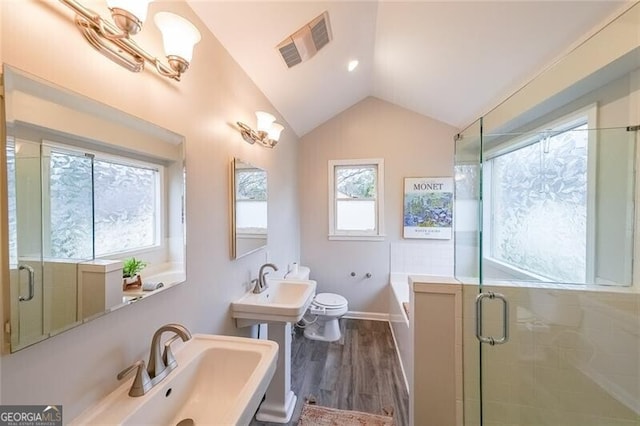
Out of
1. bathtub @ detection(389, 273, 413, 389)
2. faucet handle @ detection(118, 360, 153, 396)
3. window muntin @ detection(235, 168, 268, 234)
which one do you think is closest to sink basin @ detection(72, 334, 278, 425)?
faucet handle @ detection(118, 360, 153, 396)

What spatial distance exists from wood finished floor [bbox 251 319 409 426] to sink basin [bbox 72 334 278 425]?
0.92m

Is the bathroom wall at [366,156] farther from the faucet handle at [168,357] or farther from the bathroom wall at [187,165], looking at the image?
the faucet handle at [168,357]

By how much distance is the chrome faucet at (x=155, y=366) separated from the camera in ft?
2.77

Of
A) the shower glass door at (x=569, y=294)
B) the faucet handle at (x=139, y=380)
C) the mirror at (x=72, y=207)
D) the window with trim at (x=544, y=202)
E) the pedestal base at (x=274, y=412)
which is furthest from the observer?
the pedestal base at (x=274, y=412)

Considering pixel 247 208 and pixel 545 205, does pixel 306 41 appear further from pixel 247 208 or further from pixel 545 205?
pixel 545 205

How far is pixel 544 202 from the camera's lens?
1.76 meters

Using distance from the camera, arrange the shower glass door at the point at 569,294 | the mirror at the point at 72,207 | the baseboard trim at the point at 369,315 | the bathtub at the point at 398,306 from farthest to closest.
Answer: the baseboard trim at the point at 369,315 → the bathtub at the point at 398,306 → the shower glass door at the point at 569,294 → the mirror at the point at 72,207

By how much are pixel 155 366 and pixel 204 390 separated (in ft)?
0.98

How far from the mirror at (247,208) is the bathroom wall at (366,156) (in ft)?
4.49

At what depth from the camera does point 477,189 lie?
1577 millimetres

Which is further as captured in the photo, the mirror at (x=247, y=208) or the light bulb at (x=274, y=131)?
the light bulb at (x=274, y=131)

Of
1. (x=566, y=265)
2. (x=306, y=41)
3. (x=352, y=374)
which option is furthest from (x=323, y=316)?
(x=306, y=41)

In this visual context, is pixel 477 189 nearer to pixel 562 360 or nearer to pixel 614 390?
pixel 562 360

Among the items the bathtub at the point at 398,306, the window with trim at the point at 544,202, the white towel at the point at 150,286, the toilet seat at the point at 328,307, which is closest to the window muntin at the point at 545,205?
the window with trim at the point at 544,202
